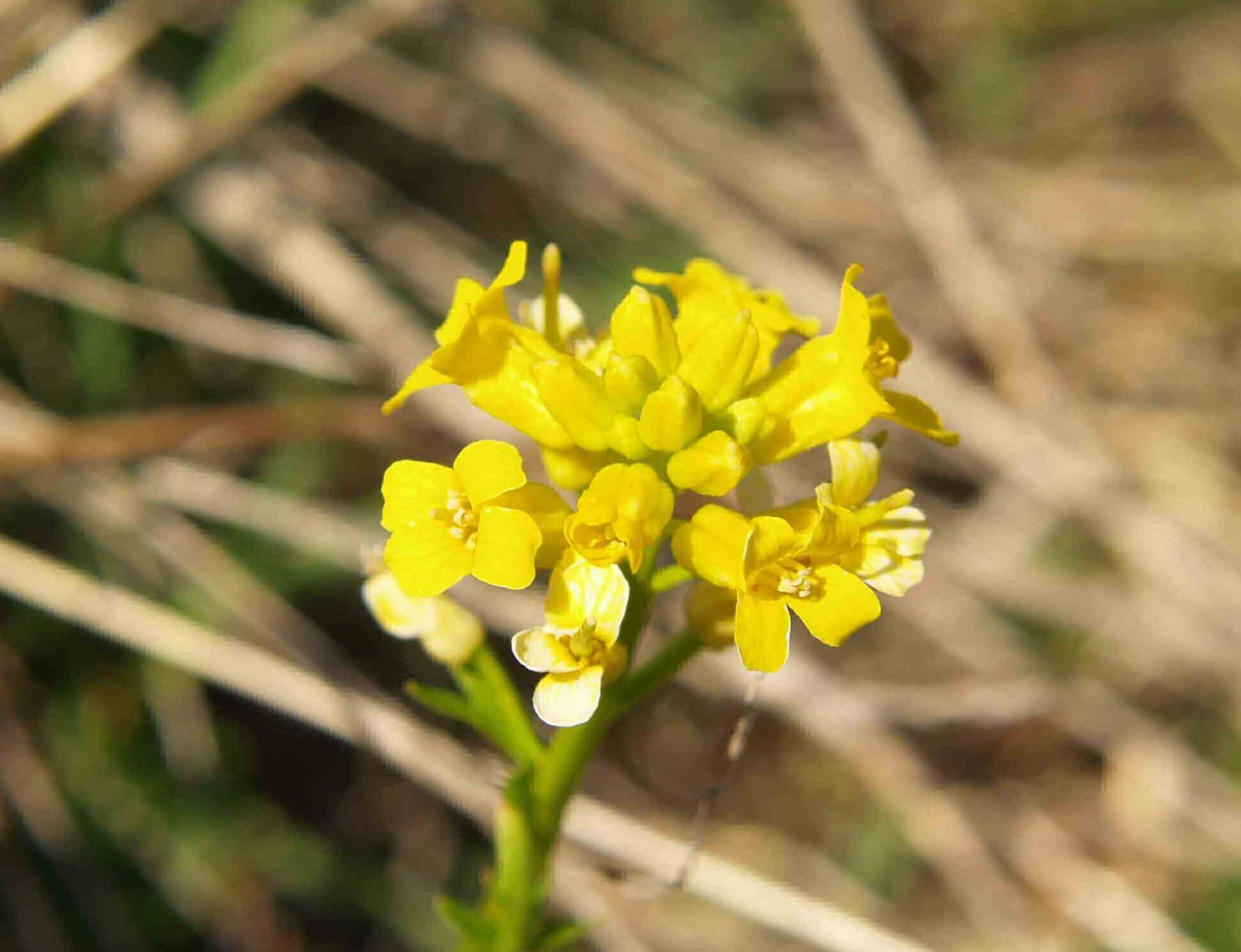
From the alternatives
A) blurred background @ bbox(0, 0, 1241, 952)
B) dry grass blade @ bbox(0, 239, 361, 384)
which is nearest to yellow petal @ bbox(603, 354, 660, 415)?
blurred background @ bbox(0, 0, 1241, 952)

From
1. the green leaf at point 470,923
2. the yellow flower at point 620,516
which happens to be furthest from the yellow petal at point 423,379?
the green leaf at point 470,923

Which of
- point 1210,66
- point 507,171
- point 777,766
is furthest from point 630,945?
point 1210,66

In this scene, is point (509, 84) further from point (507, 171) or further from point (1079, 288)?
point (1079, 288)

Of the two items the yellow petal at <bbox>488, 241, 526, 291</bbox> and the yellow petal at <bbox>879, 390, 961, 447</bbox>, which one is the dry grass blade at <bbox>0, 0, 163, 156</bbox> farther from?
the yellow petal at <bbox>879, 390, 961, 447</bbox>

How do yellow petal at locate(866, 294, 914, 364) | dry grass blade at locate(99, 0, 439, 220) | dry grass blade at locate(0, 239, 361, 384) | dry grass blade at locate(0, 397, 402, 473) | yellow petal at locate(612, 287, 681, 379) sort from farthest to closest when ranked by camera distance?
1. dry grass blade at locate(99, 0, 439, 220)
2. dry grass blade at locate(0, 239, 361, 384)
3. dry grass blade at locate(0, 397, 402, 473)
4. yellow petal at locate(866, 294, 914, 364)
5. yellow petal at locate(612, 287, 681, 379)

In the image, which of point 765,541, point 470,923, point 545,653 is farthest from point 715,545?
point 470,923

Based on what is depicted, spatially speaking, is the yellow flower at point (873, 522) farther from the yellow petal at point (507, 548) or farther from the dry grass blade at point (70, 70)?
the dry grass blade at point (70, 70)

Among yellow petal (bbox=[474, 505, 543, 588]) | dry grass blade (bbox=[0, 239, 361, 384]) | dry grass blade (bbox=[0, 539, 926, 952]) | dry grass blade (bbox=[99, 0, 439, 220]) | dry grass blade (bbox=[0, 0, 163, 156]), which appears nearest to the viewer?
yellow petal (bbox=[474, 505, 543, 588])
